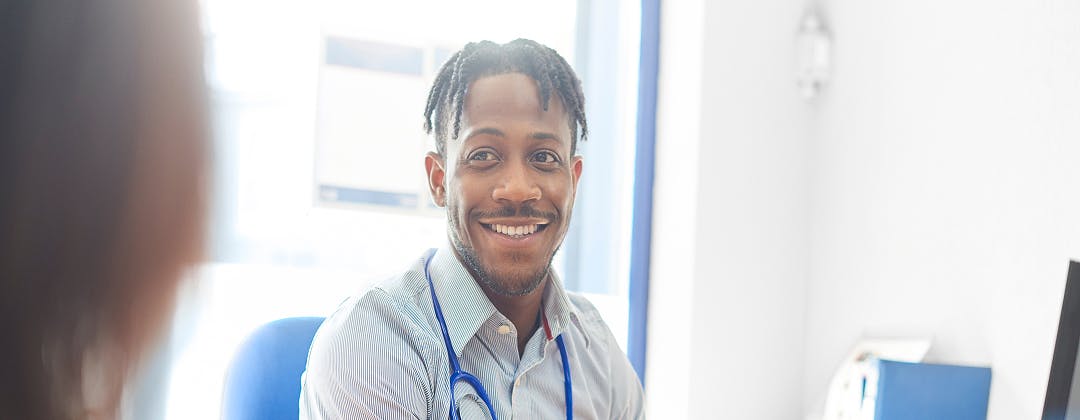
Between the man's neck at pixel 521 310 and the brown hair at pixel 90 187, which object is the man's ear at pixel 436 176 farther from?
the brown hair at pixel 90 187

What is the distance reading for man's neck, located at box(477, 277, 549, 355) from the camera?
140cm

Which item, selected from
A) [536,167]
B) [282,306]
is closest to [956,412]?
[536,167]

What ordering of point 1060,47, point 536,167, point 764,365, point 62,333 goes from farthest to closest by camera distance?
point 764,365
point 1060,47
point 536,167
point 62,333

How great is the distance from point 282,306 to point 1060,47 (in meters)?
1.53

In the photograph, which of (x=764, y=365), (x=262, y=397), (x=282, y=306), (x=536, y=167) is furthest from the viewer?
(x=764, y=365)

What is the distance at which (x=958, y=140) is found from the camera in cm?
184

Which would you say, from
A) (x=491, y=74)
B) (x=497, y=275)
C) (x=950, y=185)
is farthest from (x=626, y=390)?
(x=950, y=185)

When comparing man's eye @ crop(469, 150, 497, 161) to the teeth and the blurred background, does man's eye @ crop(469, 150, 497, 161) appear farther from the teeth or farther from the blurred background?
the blurred background

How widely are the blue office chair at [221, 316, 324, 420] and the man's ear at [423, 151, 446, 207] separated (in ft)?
0.93

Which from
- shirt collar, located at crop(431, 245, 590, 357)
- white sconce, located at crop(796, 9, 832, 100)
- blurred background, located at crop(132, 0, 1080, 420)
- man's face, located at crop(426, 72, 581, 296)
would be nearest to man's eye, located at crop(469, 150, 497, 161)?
man's face, located at crop(426, 72, 581, 296)

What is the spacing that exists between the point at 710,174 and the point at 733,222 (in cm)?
13

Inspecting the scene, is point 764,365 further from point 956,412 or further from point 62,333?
point 62,333

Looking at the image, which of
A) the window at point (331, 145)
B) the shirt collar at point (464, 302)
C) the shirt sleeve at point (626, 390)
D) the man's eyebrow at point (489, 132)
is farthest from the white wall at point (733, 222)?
the man's eyebrow at point (489, 132)

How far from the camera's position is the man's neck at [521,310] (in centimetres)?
140
